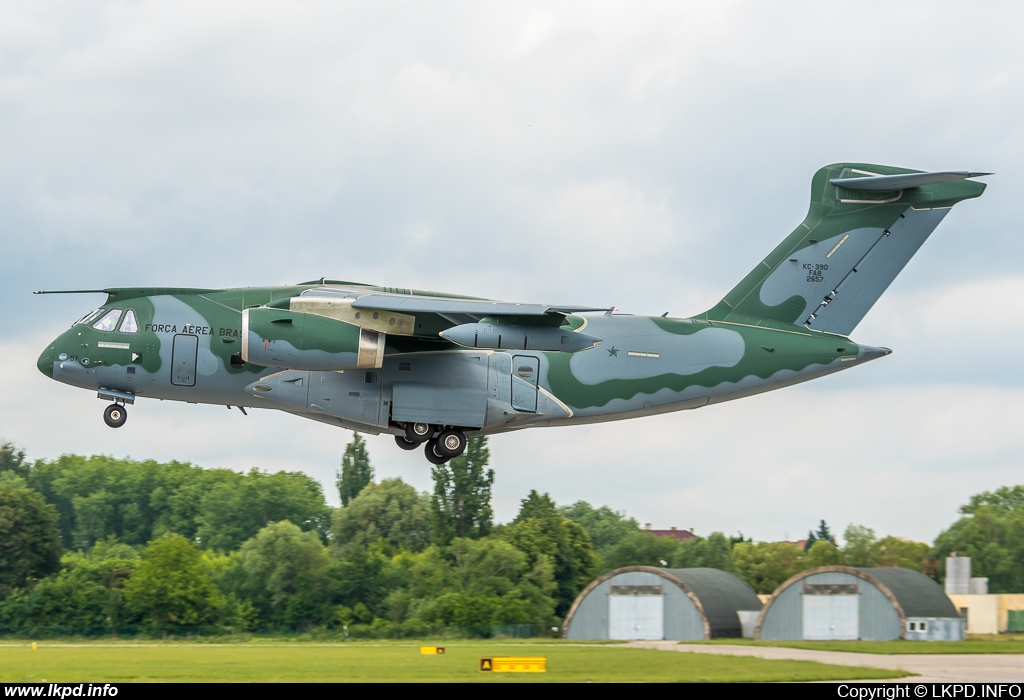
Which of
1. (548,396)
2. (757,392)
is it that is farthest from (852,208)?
(548,396)

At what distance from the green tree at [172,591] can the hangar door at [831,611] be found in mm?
19031

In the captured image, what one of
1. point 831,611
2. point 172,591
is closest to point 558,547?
point 831,611

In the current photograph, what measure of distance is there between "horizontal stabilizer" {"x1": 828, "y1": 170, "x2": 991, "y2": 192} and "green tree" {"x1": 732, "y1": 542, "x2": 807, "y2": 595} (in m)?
20.5

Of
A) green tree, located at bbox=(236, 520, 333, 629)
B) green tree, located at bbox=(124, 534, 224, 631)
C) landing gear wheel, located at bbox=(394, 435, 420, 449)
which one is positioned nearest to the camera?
landing gear wheel, located at bbox=(394, 435, 420, 449)

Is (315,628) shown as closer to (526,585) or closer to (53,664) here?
(526,585)

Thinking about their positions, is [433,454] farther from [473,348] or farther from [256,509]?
[256,509]

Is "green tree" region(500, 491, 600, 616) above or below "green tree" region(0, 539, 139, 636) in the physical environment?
above

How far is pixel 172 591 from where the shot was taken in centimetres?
3947

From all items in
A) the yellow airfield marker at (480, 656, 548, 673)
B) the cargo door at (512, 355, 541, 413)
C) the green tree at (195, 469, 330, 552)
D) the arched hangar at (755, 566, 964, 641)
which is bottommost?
the yellow airfield marker at (480, 656, 548, 673)

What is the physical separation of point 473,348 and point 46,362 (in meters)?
7.74

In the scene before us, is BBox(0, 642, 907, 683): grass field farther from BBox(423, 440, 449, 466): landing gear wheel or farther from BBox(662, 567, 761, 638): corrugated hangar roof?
BBox(662, 567, 761, 638): corrugated hangar roof

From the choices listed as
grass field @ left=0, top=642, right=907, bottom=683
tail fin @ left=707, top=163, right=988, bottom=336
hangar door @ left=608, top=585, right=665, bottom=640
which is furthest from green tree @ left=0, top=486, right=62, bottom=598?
tail fin @ left=707, top=163, right=988, bottom=336

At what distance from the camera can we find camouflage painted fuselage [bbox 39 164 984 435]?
20500 mm

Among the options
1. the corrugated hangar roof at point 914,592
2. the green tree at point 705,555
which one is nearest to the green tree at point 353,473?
the green tree at point 705,555
